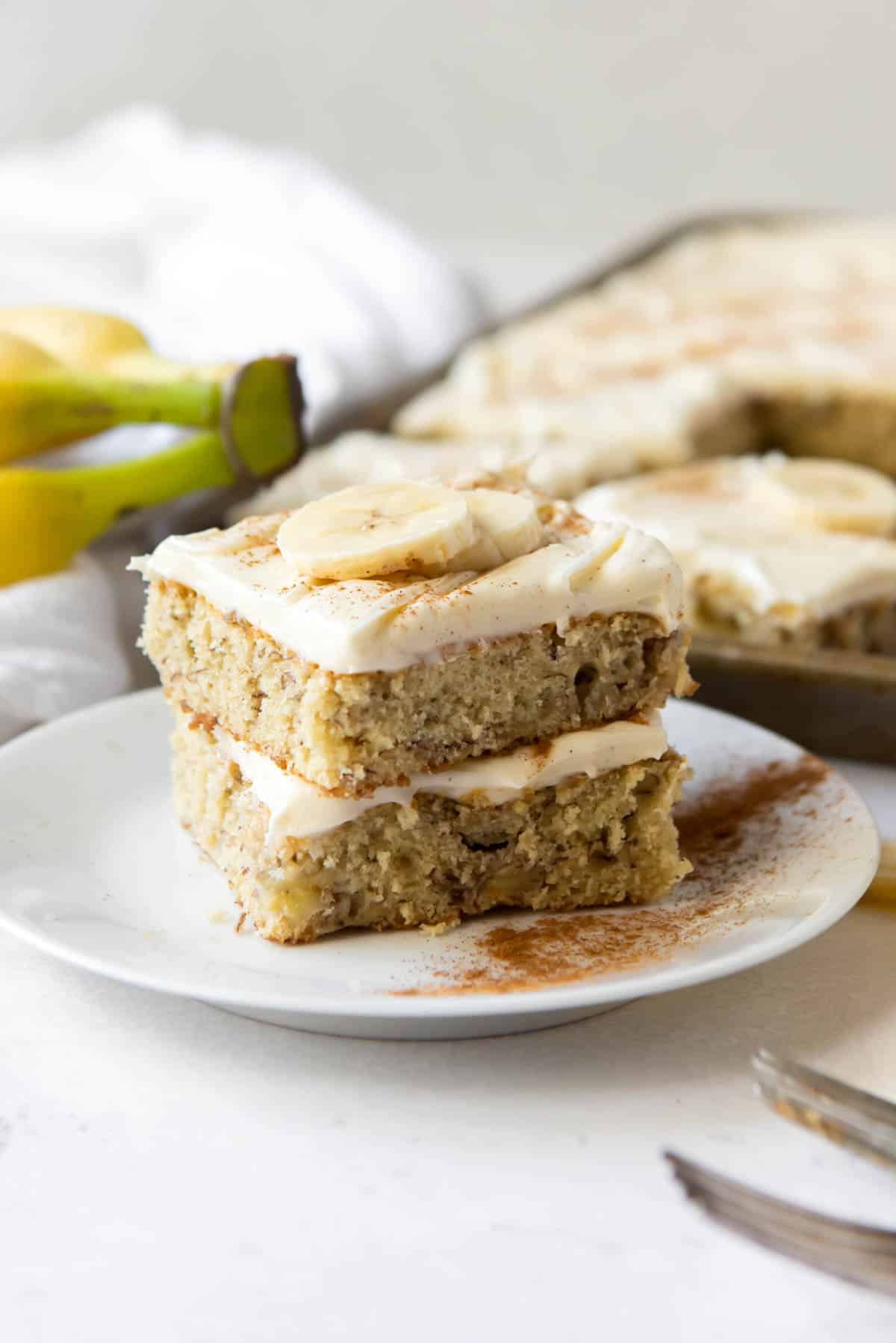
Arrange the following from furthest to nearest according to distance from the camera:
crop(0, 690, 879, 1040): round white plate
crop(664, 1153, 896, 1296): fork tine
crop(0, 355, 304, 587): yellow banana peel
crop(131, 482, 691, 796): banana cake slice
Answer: crop(0, 355, 304, 587): yellow banana peel → crop(131, 482, 691, 796): banana cake slice → crop(0, 690, 879, 1040): round white plate → crop(664, 1153, 896, 1296): fork tine

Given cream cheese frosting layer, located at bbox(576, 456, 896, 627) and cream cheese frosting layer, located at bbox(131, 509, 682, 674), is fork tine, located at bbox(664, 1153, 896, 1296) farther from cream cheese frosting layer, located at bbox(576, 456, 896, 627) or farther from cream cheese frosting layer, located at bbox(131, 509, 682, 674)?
cream cheese frosting layer, located at bbox(576, 456, 896, 627)

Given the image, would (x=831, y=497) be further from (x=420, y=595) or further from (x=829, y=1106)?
(x=829, y=1106)

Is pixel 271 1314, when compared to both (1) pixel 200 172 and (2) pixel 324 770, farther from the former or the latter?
(1) pixel 200 172

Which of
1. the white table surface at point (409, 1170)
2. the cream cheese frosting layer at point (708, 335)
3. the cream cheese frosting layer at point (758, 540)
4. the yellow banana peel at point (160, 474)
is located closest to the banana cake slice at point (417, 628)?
the white table surface at point (409, 1170)

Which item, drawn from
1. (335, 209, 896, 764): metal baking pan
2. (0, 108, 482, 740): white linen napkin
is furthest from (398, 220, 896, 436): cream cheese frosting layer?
(335, 209, 896, 764): metal baking pan

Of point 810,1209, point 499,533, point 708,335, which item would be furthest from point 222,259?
point 810,1209

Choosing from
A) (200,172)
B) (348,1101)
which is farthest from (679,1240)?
(200,172)

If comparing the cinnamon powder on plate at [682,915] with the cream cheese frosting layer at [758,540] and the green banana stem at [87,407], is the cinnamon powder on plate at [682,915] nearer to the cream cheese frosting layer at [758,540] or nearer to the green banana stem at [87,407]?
the cream cheese frosting layer at [758,540]
